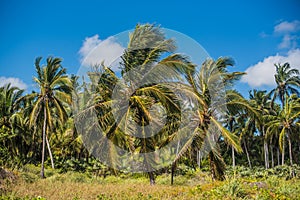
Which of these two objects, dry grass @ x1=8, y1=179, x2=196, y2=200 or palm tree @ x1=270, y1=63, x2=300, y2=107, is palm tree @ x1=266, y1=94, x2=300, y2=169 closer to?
palm tree @ x1=270, y1=63, x2=300, y2=107

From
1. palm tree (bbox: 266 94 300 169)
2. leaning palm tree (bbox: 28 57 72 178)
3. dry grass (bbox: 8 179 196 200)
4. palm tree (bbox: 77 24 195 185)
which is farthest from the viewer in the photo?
palm tree (bbox: 266 94 300 169)

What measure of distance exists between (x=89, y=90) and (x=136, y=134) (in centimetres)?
310

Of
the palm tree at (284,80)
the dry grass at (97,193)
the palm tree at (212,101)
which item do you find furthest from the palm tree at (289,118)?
the dry grass at (97,193)

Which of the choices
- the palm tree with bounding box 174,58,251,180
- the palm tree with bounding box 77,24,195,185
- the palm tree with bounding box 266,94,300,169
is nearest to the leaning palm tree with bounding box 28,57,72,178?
the palm tree with bounding box 77,24,195,185

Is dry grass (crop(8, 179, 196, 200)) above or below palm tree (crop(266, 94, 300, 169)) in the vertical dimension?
below

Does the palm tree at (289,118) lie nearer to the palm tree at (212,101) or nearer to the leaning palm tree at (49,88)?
the palm tree at (212,101)

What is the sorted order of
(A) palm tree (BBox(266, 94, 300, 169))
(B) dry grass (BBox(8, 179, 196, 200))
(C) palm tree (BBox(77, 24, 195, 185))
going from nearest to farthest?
(B) dry grass (BBox(8, 179, 196, 200)) < (C) palm tree (BBox(77, 24, 195, 185)) < (A) palm tree (BBox(266, 94, 300, 169))

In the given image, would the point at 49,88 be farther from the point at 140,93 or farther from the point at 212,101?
the point at 212,101

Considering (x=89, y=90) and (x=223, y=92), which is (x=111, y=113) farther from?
(x=223, y=92)

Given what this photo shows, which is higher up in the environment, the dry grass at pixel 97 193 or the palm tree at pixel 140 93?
the palm tree at pixel 140 93

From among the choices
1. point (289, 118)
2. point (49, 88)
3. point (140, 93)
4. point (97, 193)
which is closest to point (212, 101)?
point (140, 93)

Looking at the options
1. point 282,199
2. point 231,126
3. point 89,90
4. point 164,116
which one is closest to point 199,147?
point 164,116

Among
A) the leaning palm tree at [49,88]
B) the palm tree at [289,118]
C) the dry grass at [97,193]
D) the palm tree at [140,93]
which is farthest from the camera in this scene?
the palm tree at [289,118]

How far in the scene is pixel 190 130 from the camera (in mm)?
12945
